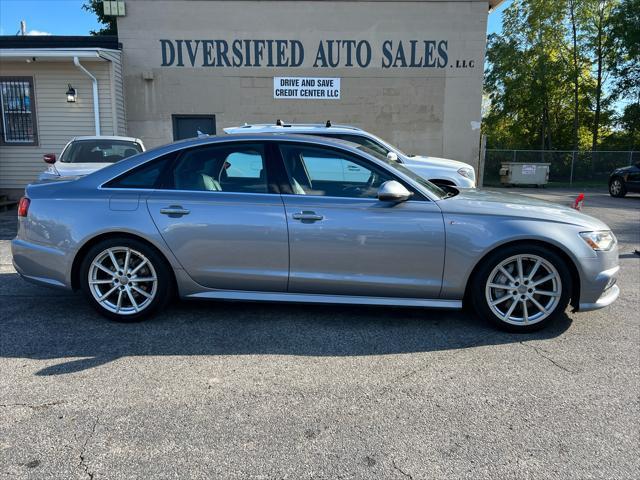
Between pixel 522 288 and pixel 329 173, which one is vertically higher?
pixel 329 173

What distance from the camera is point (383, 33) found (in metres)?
14.4

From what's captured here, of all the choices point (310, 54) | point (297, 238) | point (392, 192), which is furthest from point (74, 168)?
point (310, 54)

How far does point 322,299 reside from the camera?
4.02 m

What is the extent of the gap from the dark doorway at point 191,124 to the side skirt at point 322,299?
38.2ft

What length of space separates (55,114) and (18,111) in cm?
110

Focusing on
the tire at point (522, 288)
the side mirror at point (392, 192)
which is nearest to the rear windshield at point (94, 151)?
the side mirror at point (392, 192)

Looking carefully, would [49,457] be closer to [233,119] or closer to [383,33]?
[233,119]

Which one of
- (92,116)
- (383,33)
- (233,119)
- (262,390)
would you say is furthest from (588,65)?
(262,390)

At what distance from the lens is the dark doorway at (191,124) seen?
1476 centimetres

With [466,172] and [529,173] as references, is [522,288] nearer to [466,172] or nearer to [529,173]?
[466,172]

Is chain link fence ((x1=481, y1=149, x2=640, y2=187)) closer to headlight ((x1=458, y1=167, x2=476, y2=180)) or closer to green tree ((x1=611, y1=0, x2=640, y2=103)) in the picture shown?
green tree ((x1=611, y1=0, x2=640, y2=103))

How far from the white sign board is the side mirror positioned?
38.0 feet

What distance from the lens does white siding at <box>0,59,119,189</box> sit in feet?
43.9

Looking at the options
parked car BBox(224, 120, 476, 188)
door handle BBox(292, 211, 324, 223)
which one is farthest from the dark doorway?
door handle BBox(292, 211, 324, 223)
